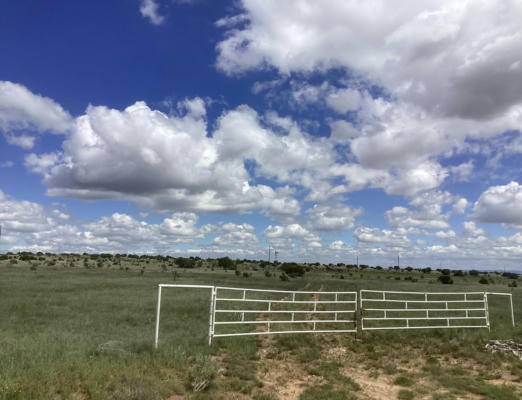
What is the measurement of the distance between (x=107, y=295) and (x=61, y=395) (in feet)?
69.6

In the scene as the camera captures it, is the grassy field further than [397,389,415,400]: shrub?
No

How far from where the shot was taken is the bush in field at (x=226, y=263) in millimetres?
91375

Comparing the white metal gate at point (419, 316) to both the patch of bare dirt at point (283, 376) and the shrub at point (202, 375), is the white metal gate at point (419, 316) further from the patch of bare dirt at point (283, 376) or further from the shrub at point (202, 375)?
the shrub at point (202, 375)

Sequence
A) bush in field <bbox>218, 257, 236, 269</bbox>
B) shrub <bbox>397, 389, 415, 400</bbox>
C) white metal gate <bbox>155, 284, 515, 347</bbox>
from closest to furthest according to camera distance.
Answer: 1. shrub <bbox>397, 389, 415, 400</bbox>
2. white metal gate <bbox>155, 284, 515, 347</bbox>
3. bush in field <bbox>218, 257, 236, 269</bbox>

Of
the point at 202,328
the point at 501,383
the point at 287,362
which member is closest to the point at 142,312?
the point at 202,328

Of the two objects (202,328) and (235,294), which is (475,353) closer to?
(202,328)

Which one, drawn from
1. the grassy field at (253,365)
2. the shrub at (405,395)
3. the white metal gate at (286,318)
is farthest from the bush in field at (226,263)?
the shrub at (405,395)

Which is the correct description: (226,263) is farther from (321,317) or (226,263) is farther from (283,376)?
(283,376)

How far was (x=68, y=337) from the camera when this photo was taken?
11.9 meters

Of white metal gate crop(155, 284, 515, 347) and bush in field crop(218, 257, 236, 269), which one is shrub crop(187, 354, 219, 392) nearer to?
white metal gate crop(155, 284, 515, 347)

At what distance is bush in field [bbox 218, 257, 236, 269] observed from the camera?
91.4m

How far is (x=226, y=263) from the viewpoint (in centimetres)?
9325

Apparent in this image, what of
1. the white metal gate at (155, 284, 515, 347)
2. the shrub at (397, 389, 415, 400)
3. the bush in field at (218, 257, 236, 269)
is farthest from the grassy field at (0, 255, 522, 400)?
the bush in field at (218, 257, 236, 269)

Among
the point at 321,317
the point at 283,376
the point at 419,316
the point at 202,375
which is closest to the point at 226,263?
the point at 419,316
